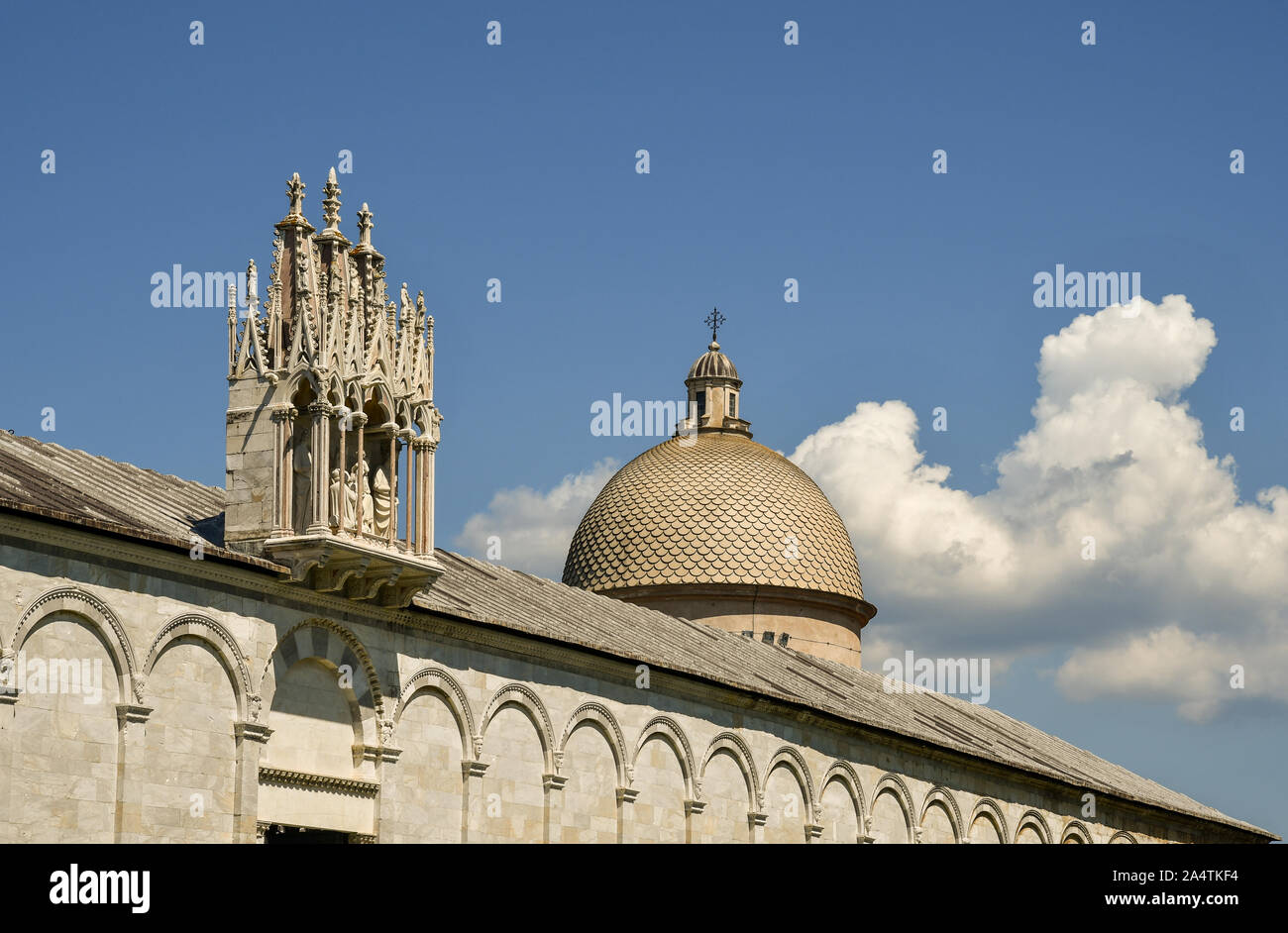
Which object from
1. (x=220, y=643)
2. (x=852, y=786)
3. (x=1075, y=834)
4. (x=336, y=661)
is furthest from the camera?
(x=1075, y=834)

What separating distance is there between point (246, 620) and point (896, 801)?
21557mm

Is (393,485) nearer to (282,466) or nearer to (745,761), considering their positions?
(282,466)

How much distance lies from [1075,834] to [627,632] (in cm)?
1841

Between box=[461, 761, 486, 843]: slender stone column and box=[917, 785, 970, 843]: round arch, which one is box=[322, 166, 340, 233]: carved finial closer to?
box=[461, 761, 486, 843]: slender stone column

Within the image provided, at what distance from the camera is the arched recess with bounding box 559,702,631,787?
36.3 metres

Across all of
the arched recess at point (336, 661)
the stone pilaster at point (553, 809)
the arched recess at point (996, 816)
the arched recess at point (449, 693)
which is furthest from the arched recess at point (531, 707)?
the arched recess at point (996, 816)

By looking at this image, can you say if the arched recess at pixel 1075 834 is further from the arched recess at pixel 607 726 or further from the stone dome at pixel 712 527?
the arched recess at pixel 607 726

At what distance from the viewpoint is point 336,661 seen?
30.5m

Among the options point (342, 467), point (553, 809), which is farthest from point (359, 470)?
point (553, 809)

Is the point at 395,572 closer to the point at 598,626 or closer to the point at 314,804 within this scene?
the point at 314,804

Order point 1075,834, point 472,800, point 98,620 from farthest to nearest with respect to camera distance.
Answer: point 1075,834 < point 472,800 < point 98,620

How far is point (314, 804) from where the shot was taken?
29938 mm

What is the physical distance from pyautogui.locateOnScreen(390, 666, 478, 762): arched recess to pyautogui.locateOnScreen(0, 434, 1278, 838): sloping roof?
1.06 m

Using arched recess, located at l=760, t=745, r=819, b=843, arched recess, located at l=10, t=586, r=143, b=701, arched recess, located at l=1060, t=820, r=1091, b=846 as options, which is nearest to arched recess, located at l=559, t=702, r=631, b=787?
arched recess, located at l=760, t=745, r=819, b=843
